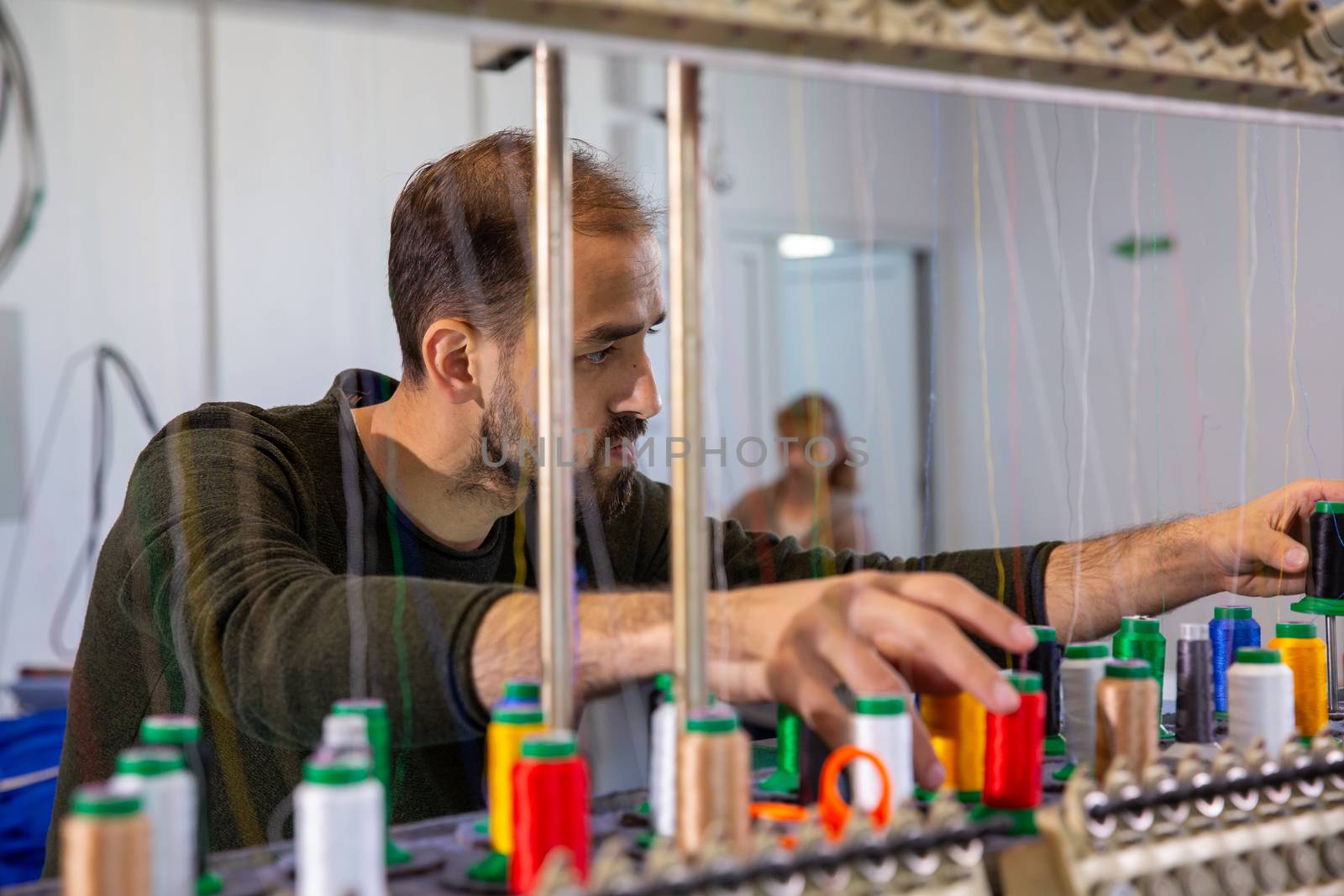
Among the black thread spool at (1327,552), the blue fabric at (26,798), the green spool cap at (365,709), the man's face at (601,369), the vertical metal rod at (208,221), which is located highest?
the vertical metal rod at (208,221)

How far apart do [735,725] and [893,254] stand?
4.49 meters

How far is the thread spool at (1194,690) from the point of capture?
124 centimetres

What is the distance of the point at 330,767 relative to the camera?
2.39ft

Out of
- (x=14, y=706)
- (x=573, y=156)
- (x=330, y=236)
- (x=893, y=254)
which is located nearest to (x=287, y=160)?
(x=330, y=236)

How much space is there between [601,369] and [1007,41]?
860mm

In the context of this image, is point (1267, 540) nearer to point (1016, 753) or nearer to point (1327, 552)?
point (1327, 552)

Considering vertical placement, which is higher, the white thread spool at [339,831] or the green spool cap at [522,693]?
the green spool cap at [522,693]

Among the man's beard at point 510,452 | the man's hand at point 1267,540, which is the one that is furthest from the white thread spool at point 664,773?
the man's hand at point 1267,540

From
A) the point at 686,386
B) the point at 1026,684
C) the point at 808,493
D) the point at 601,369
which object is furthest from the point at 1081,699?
the point at 808,493

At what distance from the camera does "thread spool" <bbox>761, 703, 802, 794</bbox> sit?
3.47 ft

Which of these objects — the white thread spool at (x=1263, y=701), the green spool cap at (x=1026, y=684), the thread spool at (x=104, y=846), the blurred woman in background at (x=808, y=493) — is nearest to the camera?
the thread spool at (x=104, y=846)

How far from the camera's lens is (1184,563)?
161cm

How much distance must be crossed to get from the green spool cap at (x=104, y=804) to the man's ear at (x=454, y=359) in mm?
1088

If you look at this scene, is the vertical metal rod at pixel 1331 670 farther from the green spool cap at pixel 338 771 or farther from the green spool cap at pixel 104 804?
the green spool cap at pixel 104 804
